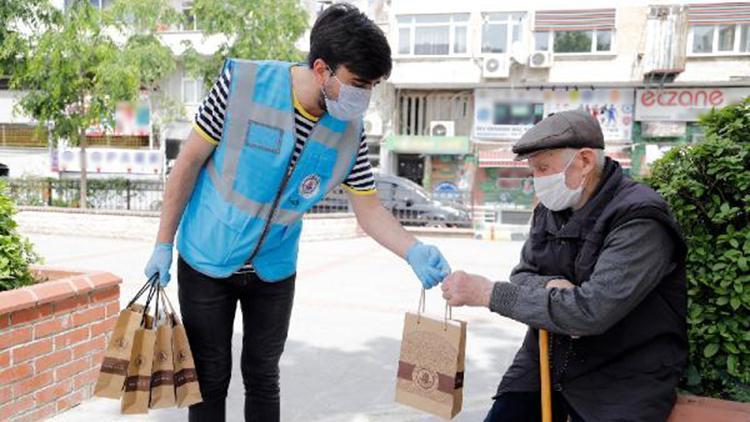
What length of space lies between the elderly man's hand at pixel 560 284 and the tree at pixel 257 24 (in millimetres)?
11808

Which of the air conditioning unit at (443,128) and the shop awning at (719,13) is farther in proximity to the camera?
the air conditioning unit at (443,128)

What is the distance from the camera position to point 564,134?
1.84 meters

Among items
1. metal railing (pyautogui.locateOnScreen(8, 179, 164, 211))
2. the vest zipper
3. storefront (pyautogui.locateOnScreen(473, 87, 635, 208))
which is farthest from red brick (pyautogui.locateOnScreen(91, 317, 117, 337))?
storefront (pyautogui.locateOnScreen(473, 87, 635, 208))

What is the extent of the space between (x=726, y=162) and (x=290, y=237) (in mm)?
1496

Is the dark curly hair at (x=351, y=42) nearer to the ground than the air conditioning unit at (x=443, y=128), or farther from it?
nearer to the ground

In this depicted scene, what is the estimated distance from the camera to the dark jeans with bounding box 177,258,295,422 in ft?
7.38

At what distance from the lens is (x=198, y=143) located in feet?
6.91

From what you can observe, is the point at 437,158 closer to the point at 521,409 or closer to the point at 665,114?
the point at 665,114

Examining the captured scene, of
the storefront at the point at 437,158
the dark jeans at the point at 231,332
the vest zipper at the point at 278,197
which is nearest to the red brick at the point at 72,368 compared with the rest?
the dark jeans at the point at 231,332

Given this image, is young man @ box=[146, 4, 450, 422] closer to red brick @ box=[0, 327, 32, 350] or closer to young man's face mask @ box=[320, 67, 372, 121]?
young man's face mask @ box=[320, 67, 372, 121]

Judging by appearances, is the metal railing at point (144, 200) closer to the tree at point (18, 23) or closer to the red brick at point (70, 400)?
the tree at point (18, 23)

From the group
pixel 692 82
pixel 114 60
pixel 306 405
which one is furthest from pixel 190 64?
pixel 692 82

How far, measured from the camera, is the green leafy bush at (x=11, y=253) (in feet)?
10.3

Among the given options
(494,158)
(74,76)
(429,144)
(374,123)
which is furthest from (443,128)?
(74,76)
